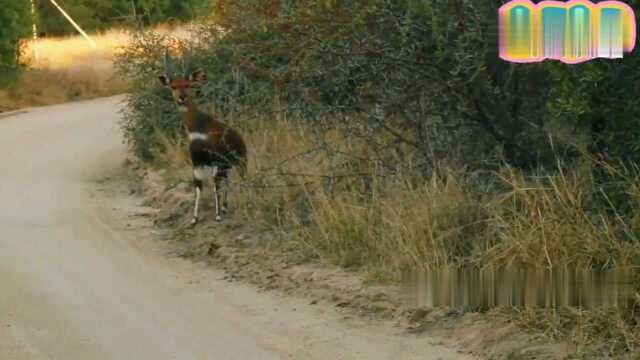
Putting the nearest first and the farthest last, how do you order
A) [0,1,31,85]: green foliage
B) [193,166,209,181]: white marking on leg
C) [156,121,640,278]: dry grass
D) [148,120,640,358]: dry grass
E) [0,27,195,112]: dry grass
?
[148,120,640,358]: dry grass
[156,121,640,278]: dry grass
[193,166,209,181]: white marking on leg
[0,1,31,85]: green foliage
[0,27,195,112]: dry grass

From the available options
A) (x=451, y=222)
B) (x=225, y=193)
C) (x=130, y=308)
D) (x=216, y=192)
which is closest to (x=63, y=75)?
(x=225, y=193)

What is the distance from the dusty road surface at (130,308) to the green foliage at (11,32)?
85.8 feet

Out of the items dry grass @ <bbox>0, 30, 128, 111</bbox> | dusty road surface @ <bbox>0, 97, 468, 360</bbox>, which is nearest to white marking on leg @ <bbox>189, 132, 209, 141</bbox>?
dusty road surface @ <bbox>0, 97, 468, 360</bbox>

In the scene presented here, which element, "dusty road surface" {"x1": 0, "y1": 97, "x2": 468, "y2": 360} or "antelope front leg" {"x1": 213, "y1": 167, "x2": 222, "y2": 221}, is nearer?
"dusty road surface" {"x1": 0, "y1": 97, "x2": 468, "y2": 360}

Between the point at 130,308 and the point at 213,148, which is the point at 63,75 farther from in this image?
the point at 130,308

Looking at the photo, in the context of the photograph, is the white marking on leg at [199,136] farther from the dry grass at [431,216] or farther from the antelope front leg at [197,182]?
the dry grass at [431,216]

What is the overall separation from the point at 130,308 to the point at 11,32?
32685mm

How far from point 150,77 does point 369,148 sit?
24.5 ft

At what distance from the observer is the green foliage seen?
3903cm

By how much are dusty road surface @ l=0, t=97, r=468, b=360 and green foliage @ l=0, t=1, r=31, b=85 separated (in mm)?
26148

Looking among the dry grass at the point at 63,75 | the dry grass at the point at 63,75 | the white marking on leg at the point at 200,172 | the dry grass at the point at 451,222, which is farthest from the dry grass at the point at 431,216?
the dry grass at the point at 63,75

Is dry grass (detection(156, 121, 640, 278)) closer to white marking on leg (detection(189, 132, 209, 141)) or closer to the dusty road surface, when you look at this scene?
white marking on leg (detection(189, 132, 209, 141))

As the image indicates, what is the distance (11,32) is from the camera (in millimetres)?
39188

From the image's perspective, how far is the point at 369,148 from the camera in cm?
1095
